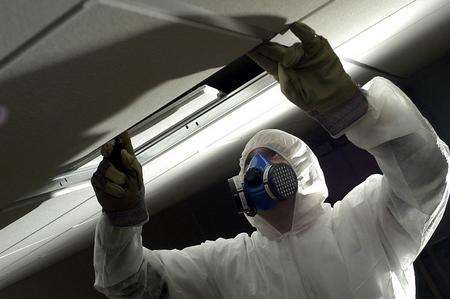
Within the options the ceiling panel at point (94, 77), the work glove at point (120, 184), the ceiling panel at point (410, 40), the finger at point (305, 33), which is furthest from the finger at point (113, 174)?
the ceiling panel at point (410, 40)

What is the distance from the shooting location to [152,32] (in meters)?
0.63

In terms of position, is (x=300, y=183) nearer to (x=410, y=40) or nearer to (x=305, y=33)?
(x=410, y=40)

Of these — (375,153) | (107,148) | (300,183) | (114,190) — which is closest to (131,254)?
(114,190)

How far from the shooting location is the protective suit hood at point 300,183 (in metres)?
1.65

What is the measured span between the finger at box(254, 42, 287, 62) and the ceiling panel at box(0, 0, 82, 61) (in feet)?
1.64

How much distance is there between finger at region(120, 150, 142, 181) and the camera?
1158 millimetres

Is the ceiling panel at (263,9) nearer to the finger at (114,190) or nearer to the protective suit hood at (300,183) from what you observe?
the finger at (114,190)

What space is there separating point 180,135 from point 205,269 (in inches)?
26.4

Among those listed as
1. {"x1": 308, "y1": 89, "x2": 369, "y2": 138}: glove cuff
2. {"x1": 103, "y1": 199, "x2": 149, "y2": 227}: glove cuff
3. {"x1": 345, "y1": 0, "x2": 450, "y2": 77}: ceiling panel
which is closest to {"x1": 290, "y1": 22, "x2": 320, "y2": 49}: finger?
{"x1": 308, "y1": 89, "x2": 369, "y2": 138}: glove cuff

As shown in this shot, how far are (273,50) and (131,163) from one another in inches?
20.4

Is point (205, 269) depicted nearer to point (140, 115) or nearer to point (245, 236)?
point (245, 236)

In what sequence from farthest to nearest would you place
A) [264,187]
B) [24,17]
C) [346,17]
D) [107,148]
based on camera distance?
[264,187] < [107,148] < [346,17] < [24,17]

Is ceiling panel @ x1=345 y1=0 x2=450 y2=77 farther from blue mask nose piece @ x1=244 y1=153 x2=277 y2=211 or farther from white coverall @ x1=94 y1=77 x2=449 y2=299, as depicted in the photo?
blue mask nose piece @ x1=244 y1=153 x2=277 y2=211

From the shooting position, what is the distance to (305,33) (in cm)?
88
